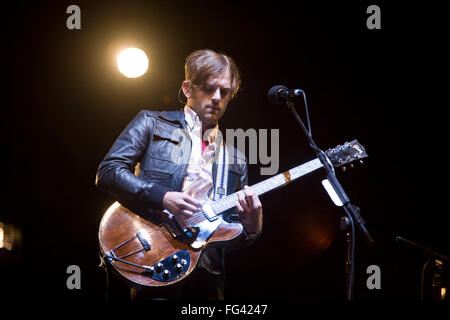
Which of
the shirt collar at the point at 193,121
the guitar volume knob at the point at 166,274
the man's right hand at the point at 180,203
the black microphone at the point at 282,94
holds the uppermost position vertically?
the black microphone at the point at 282,94

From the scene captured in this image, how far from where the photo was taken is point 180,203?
233cm

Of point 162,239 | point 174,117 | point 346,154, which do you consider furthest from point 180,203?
point 346,154

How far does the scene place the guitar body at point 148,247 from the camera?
2225 mm

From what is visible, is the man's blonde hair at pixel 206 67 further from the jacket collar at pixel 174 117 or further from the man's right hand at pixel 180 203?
the man's right hand at pixel 180 203

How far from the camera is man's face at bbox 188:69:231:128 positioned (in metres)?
2.85

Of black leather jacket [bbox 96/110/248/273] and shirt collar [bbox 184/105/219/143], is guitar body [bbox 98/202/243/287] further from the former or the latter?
shirt collar [bbox 184/105/219/143]

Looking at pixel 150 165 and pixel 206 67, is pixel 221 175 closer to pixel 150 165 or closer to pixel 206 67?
pixel 150 165

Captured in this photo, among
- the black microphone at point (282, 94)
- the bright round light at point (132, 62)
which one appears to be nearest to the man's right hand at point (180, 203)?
the black microphone at point (282, 94)

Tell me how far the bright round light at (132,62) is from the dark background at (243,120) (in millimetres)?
97

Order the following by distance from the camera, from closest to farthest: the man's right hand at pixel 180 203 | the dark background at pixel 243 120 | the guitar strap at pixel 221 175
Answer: the man's right hand at pixel 180 203 → the guitar strap at pixel 221 175 → the dark background at pixel 243 120

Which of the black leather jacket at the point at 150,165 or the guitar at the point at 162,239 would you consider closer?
the guitar at the point at 162,239
